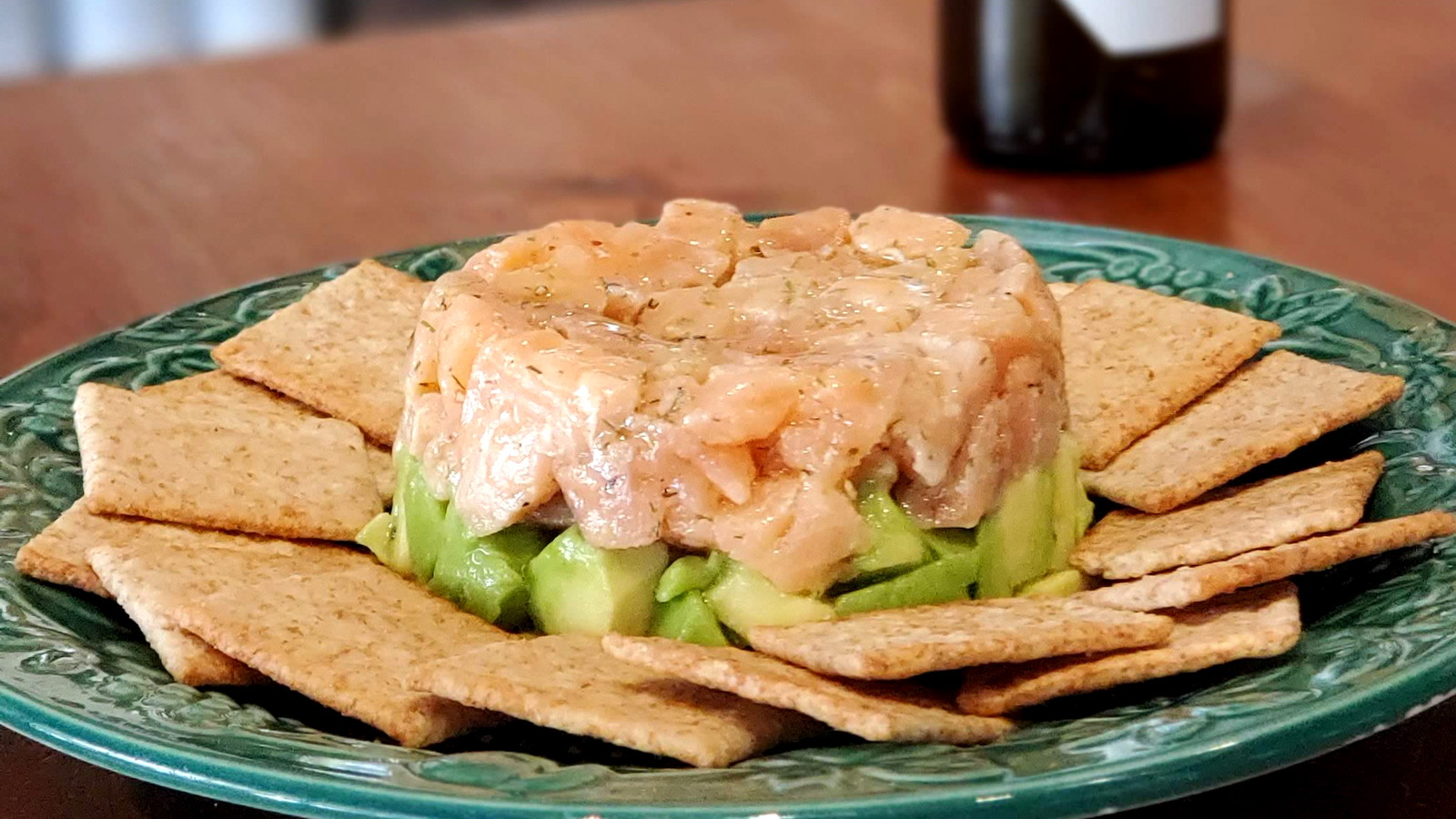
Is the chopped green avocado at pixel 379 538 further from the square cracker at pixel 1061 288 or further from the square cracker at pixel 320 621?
the square cracker at pixel 1061 288

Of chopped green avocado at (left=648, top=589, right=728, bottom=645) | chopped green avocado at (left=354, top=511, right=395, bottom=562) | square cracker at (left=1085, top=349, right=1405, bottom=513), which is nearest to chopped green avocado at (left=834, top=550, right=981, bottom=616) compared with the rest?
chopped green avocado at (left=648, top=589, right=728, bottom=645)

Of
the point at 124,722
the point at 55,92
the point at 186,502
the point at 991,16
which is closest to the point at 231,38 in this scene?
the point at 55,92

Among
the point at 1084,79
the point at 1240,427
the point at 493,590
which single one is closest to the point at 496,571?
the point at 493,590

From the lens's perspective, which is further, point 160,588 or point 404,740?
point 160,588

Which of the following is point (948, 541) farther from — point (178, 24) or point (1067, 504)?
point (178, 24)

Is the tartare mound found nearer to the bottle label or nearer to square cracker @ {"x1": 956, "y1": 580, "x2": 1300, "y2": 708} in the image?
square cracker @ {"x1": 956, "y1": 580, "x2": 1300, "y2": 708}

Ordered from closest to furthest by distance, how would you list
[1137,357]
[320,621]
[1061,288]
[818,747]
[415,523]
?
[818,747]
[320,621]
[415,523]
[1137,357]
[1061,288]

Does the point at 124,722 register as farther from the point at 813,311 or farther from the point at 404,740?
the point at 813,311
